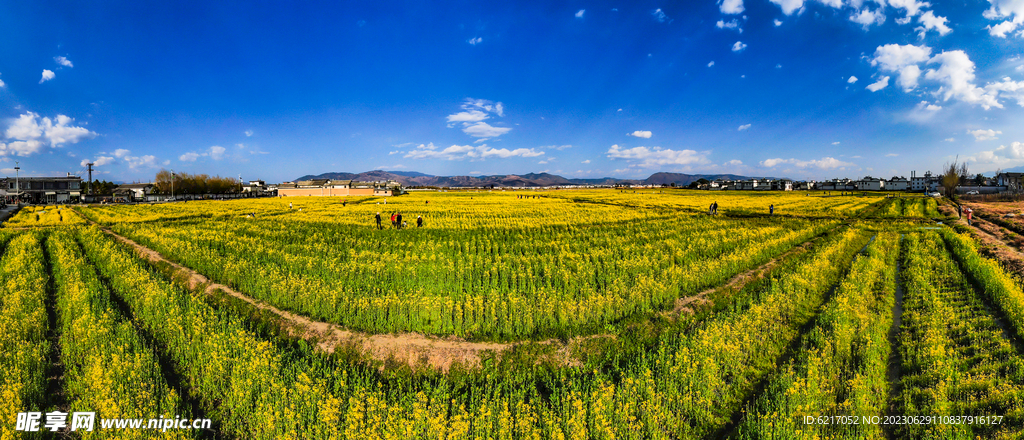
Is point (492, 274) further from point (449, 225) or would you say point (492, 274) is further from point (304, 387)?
point (449, 225)

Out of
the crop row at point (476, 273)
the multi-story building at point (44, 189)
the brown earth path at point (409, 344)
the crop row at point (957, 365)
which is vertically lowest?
the brown earth path at point (409, 344)

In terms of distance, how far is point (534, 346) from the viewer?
8.52 metres

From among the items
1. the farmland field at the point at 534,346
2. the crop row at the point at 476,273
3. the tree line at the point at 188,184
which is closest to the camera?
the farmland field at the point at 534,346

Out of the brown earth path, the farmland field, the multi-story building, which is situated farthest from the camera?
the multi-story building

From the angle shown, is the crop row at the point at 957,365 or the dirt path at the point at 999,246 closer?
the crop row at the point at 957,365

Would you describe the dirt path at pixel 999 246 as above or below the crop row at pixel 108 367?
above

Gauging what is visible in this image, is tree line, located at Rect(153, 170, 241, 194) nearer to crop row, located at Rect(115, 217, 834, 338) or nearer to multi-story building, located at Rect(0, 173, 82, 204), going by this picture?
multi-story building, located at Rect(0, 173, 82, 204)

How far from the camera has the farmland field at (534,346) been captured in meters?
5.89

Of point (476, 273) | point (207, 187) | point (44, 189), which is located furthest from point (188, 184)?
point (476, 273)

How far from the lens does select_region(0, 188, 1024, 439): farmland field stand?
232 inches

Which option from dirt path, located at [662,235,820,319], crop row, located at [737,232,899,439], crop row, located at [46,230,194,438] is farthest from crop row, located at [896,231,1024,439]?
crop row, located at [46,230,194,438]

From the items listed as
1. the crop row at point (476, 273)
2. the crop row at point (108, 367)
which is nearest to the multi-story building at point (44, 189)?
the crop row at point (476, 273)

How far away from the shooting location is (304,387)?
6.24 meters

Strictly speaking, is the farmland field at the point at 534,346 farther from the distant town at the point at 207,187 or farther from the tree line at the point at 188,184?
the tree line at the point at 188,184
